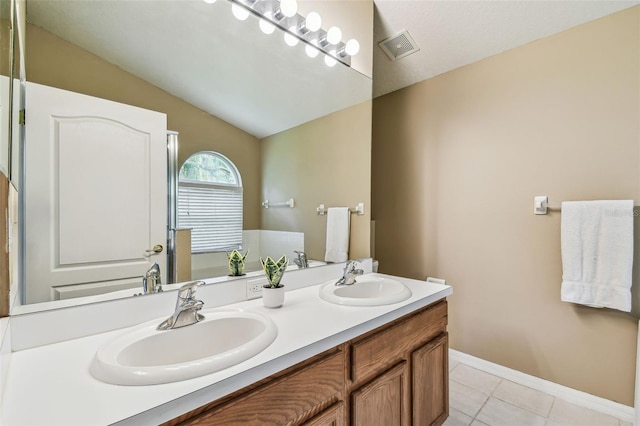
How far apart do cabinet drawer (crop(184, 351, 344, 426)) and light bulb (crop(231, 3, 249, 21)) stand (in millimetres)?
1528

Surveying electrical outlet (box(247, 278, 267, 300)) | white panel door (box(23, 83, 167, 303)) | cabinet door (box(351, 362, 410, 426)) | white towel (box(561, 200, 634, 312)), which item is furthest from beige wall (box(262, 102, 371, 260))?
white towel (box(561, 200, 634, 312))

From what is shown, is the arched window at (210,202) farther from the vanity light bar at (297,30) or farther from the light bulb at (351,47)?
the light bulb at (351,47)

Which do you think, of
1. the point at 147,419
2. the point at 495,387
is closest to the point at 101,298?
the point at 147,419

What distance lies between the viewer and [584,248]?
5.61 ft

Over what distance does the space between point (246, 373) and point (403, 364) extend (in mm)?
785

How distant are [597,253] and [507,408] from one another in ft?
3.51

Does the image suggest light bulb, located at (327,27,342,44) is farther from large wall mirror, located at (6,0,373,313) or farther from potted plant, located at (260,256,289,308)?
potted plant, located at (260,256,289,308)

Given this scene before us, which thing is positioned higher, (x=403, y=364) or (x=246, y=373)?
(x=246, y=373)

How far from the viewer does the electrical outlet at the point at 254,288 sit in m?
1.32

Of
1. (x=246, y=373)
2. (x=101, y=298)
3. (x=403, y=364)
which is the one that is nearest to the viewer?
(x=246, y=373)

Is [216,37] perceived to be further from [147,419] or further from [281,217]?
[147,419]

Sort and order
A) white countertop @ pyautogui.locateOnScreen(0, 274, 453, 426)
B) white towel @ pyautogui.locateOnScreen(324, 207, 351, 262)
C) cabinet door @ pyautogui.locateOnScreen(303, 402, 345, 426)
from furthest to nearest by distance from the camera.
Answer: white towel @ pyautogui.locateOnScreen(324, 207, 351, 262) < cabinet door @ pyautogui.locateOnScreen(303, 402, 345, 426) < white countertop @ pyautogui.locateOnScreen(0, 274, 453, 426)

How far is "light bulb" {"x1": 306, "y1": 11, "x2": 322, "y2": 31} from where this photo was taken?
1.63 m

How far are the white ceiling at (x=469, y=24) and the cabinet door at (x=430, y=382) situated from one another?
1.98m
